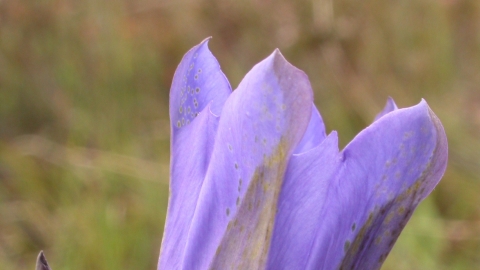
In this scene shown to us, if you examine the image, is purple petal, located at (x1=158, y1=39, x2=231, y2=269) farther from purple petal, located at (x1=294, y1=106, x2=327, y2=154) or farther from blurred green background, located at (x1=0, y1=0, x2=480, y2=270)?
blurred green background, located at (x1=0, y1=0, x2=480, y2=270)

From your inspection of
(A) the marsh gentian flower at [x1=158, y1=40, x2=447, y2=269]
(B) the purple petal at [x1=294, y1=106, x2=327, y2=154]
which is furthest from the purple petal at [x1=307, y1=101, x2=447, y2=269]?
(B) the purple petal at [x1=294, y1=106, x2=327, y2=154]

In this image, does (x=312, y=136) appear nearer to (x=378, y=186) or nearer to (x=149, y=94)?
(x=378, y=186)

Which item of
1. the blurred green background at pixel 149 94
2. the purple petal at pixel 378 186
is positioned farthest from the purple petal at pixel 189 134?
the blurred green background at pixel 149 94

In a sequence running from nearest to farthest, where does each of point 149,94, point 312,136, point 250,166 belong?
point 250,166 < point 312,136 < point 149,94

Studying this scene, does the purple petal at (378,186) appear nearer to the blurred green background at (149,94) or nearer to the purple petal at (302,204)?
the purple petal at (302,204)

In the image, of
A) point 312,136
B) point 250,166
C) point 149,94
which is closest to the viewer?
point 250,166

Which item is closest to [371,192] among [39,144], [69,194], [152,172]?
[152,172]

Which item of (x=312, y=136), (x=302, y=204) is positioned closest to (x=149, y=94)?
(x=312, y=136)

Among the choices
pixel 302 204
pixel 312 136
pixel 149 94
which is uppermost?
pixel 149 94
